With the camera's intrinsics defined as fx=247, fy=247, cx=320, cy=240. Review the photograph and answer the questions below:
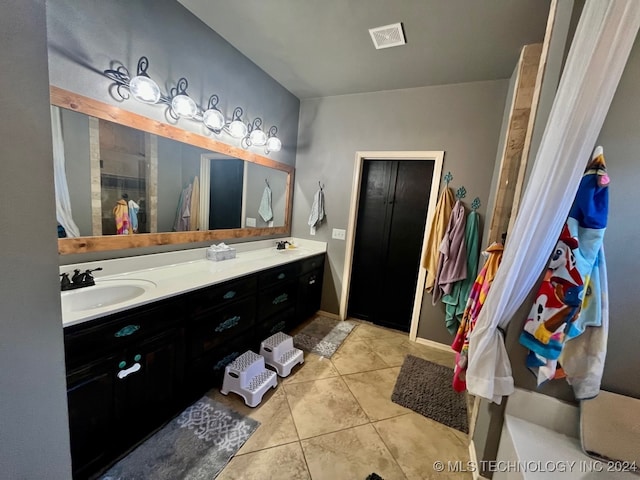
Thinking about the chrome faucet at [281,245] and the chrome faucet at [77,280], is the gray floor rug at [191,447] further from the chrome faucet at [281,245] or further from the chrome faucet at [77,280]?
the chrome faucet at [281,245]

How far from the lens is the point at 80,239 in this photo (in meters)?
1.41

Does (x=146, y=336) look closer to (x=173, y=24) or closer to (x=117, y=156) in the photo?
(x=117, y=156)

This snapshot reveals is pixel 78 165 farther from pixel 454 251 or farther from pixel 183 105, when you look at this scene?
pixel 454 251

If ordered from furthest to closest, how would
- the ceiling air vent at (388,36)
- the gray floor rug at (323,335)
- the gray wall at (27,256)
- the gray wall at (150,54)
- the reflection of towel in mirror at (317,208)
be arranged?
the reflection of towel in mirror at (317,208) < the gray floor rug at (323,335) < the ceiling air vent at (388,36) < the gray wall at (150,54) < the gray wall at (27,256)

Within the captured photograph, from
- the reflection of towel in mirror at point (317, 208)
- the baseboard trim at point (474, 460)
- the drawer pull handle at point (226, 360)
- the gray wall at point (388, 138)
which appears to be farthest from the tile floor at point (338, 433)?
the reflection of towel in mirror at point (317, 208)

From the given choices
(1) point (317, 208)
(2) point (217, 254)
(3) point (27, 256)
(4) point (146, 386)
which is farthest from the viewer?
(1) point (317, 208)

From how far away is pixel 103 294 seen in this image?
4.70 ft

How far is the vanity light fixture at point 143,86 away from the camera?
153 cm

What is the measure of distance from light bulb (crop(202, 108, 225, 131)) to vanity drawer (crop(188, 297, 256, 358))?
1427 mm

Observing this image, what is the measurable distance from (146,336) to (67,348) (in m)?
0.32

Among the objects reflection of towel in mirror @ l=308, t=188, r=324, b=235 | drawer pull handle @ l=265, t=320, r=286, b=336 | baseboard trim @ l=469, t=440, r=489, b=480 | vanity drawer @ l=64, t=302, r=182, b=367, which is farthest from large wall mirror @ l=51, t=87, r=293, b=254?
baseboard trim @ l=469, t=440, r=489, b=480

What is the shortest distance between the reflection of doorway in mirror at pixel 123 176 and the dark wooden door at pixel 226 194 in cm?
50

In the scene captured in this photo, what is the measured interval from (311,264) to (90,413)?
2.04 metres

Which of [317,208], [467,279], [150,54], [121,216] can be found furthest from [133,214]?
[467,279]
